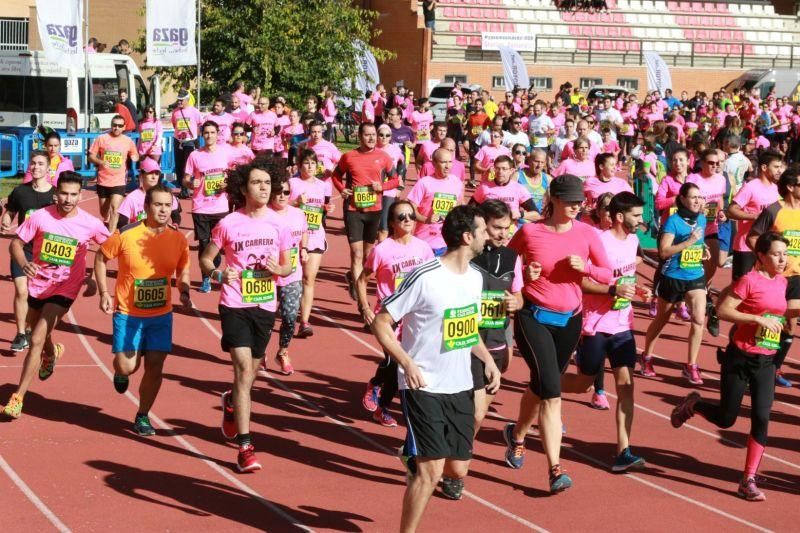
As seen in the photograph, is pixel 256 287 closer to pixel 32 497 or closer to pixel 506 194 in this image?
pixel 32 497

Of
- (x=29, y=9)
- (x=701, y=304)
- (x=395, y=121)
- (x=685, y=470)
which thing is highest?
(x=29, y=9)

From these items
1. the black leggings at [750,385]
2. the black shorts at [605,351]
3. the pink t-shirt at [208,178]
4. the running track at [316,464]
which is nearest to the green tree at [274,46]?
the pink t-shirt at [208,178]

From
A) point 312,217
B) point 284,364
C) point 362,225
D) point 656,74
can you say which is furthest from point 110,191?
point 656,74

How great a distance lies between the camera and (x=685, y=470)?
905cm

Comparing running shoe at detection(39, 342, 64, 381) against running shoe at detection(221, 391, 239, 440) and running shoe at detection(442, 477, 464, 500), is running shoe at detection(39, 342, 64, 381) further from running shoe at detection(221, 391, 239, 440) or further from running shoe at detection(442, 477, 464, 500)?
running shoe at detection(442, 477, 464, 500)

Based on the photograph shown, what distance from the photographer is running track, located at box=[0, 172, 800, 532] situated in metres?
7.79

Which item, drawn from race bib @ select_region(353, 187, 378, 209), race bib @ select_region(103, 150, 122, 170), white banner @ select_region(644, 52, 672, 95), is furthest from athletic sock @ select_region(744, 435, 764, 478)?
white banner @ select_region(644, 52, 672, 95)

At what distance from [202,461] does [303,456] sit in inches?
27.0

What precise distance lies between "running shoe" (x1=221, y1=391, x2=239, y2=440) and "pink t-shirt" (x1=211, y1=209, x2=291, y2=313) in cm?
74

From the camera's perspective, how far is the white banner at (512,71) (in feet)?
134

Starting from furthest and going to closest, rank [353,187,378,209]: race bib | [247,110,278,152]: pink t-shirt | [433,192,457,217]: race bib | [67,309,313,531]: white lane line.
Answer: [247,110,278,152]: pink t-shirt, [353,187,378,209]: race bib, [433,192,457,217]: race bib, [67,309,313,531]: white lane line

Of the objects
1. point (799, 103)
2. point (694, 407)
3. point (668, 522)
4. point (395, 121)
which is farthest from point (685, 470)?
point (799, 103)

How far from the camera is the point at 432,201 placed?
40.5 ft

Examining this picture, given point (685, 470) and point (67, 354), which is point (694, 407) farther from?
point (67, 354)
